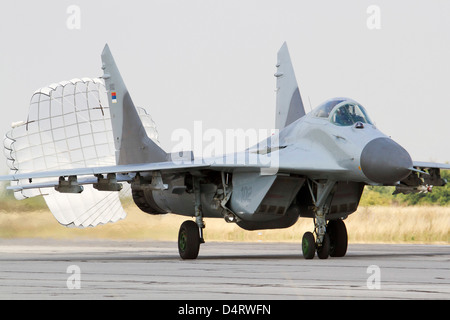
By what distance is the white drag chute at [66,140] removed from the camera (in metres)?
25.7

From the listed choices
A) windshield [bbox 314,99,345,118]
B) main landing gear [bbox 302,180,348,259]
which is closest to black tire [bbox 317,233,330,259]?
main landing gear [bbox 302,180,348,259]

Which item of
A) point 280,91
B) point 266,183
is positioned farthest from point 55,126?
point 266,183

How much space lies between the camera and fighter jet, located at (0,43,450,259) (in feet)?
48.3

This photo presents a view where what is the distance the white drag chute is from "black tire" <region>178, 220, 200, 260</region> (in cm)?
869

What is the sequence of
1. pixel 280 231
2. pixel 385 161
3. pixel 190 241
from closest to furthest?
pixel 385 161
pixel 190 241
pixel 280 231

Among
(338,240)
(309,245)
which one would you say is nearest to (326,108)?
(309,245)

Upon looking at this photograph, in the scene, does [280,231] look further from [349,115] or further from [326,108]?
[349,115]

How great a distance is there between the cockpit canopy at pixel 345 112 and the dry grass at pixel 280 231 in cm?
1095

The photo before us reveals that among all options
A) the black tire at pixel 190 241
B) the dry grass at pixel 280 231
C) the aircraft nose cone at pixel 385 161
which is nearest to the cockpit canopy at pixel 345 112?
the aircraft nose cone at pixel 385 161

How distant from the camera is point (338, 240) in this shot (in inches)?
664

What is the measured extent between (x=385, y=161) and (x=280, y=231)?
16.0 m

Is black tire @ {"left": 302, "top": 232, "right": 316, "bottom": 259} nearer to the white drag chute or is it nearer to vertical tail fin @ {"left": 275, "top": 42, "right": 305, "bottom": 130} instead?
vertical tail fin @ {"left": 275, "top": 42, "right": 305, "bottom": 130}

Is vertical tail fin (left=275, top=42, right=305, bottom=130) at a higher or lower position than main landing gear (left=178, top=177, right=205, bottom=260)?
higher
